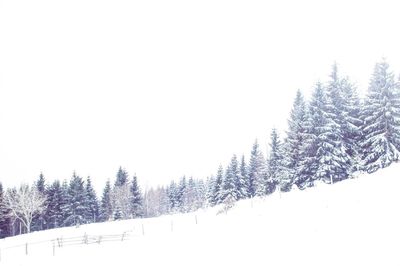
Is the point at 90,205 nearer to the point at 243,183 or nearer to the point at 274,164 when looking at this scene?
the point at 243,183

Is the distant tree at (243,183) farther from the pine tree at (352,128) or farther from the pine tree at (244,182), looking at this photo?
the pine tree at (352,128)

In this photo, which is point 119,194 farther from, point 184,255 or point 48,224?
point 184,255

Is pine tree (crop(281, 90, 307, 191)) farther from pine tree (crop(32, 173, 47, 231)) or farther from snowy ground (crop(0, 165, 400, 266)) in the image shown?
pine tree (crop(32, 173, 47, 231))

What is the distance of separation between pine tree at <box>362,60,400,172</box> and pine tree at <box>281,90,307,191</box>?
809 centimetres

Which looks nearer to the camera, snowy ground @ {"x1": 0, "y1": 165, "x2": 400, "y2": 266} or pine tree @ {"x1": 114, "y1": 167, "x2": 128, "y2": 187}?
snowy ground @ {"x1": 0, "y1": 165, "x2": 400, "y2": 266}

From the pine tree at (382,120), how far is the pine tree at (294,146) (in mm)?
8093

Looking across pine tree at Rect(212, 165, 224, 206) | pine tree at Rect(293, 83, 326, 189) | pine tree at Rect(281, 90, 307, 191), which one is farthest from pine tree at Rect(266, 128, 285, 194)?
pine tree at Rect(212, 165, 224, 206)

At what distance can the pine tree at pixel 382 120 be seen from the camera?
3744 centimetres

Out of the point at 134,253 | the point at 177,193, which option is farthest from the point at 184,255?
the point at 177,193

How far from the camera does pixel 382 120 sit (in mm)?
38062

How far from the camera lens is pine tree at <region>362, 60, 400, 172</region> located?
37.4 meters

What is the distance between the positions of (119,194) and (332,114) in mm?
62157

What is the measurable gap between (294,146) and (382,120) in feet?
40.3

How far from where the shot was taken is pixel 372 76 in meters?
40.1
